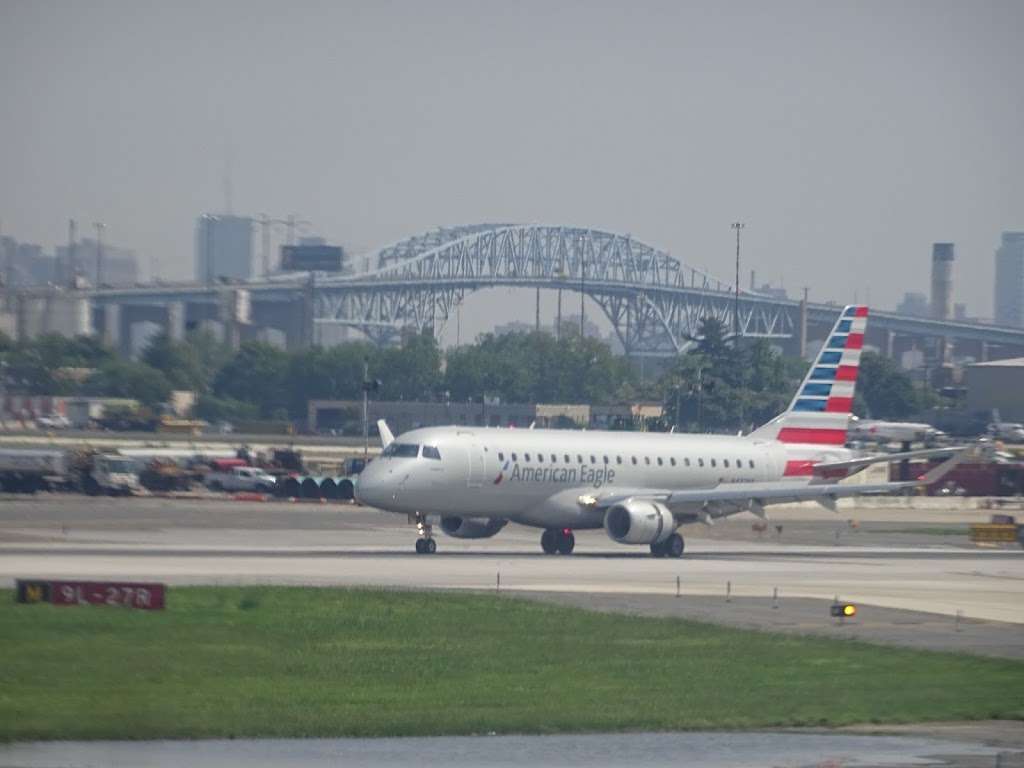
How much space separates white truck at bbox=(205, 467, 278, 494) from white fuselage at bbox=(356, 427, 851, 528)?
126ft

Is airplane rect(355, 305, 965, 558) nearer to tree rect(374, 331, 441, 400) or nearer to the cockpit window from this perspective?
the cockpit window

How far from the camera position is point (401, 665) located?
34.6 metres

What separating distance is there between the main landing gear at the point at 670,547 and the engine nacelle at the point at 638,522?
0.80m

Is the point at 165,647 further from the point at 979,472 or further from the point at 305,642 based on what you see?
the point at 979,472

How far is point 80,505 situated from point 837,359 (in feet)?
127

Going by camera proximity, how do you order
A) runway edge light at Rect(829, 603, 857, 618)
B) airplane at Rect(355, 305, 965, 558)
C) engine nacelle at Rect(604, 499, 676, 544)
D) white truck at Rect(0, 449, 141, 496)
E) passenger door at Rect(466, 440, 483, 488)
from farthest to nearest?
white truck at Rect(0, 449, 141, 496), engine nacelle at Rect(604, 499, 676, 544), passenger door at Rect(466, 440, 483, 488), airplane at Rect(355, 305, 965, 558), runway edge light at Rect(829, 603, 857, 618)

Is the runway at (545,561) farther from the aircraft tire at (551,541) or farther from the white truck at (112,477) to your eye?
the white truck at (112,477)

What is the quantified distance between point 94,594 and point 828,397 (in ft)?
151

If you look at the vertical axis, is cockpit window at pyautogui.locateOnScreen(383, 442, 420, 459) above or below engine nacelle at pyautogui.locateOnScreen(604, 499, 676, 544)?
above

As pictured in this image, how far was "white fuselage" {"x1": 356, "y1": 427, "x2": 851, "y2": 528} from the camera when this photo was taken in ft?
212

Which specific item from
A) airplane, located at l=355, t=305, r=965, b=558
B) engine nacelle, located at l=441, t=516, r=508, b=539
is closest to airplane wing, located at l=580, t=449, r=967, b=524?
airplane, located at l=355, t=305, r=965, b=558

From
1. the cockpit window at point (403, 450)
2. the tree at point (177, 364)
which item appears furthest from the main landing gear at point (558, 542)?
the tree at point (177, 364)

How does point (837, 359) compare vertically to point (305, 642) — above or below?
above

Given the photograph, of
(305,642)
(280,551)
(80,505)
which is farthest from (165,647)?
(80,505)
